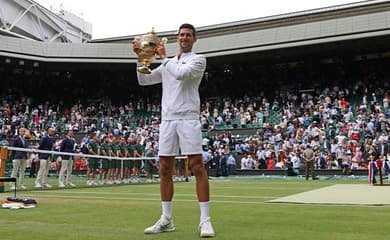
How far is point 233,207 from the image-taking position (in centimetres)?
771

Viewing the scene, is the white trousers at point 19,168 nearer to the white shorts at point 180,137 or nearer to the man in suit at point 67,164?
the man in suit at point 67,164

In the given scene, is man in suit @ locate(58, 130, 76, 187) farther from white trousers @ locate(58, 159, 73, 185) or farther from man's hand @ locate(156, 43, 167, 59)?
man's hand @ locate(156, 43, 167, 59)

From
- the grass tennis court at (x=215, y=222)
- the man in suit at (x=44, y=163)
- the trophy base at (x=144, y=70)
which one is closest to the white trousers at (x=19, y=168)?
the man in suit at (x=44, y=163)

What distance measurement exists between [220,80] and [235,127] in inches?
351

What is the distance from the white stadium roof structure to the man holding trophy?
84.9 ft

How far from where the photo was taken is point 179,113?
17.1 ft

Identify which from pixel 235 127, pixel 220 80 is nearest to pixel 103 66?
pixel 220 80

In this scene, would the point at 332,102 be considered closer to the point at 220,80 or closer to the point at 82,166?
the point at 220,80

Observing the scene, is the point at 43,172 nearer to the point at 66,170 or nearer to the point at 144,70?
the point at 66,170

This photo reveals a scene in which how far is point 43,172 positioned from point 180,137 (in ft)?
36.6

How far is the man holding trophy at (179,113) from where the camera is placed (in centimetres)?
508

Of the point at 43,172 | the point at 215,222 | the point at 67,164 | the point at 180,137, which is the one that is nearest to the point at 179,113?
the point at 180,137

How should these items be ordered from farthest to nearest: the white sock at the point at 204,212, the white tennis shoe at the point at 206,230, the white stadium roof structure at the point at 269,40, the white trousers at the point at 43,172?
the white stadium roof structure at the point at 269,40 < the white trousers at the point at 43,172 < the white sock at the point at 204,212 < the white tennis shoe at the point at 206,230

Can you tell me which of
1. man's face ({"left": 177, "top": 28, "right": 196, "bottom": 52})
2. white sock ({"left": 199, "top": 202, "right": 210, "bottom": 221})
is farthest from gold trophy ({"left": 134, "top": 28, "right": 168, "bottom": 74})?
white sock ({"left": 199, "top": 202, "right": 210, "bottom": 221})
